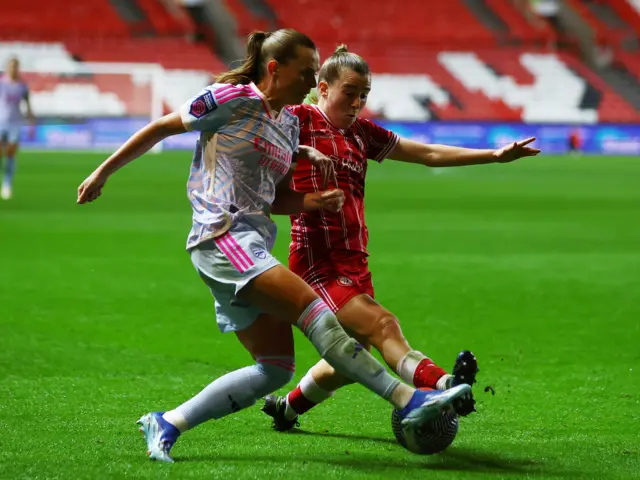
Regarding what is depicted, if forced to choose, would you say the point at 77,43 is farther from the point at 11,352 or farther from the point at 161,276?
the point at 11,352

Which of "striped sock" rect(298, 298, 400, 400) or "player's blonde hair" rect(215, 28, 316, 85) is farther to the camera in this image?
"player's blonde hair" rect(215, 28, 316, 85)

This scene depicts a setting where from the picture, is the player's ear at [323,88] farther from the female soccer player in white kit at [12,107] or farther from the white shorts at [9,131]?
the white shorts at [9,131]

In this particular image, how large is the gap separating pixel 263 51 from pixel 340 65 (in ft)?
1.81

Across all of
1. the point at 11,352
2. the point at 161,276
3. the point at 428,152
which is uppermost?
the point at 428,152

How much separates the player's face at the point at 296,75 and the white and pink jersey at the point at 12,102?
16896mm

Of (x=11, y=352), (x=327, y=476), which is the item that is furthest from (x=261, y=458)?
(x=11, y=352)

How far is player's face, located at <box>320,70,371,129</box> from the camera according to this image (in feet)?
16.8

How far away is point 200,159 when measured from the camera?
4.68m

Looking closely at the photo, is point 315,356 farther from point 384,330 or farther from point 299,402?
point 384,330

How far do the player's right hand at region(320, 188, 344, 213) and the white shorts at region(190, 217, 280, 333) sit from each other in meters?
0.25

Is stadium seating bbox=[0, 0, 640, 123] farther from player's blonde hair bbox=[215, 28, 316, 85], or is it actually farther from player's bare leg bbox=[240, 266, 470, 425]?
player's bare leg bbox=[240, 266, 470, 425]

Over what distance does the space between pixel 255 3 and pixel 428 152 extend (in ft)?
142

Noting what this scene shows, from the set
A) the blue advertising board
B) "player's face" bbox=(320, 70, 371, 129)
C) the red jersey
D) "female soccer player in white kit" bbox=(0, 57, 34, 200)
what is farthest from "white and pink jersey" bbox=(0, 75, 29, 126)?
"player's face" bbox=(320, 70, 371, 129)

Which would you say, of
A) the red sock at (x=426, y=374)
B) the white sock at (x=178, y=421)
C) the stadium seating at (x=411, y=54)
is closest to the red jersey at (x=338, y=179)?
the red sock at (x=426, y=374)
